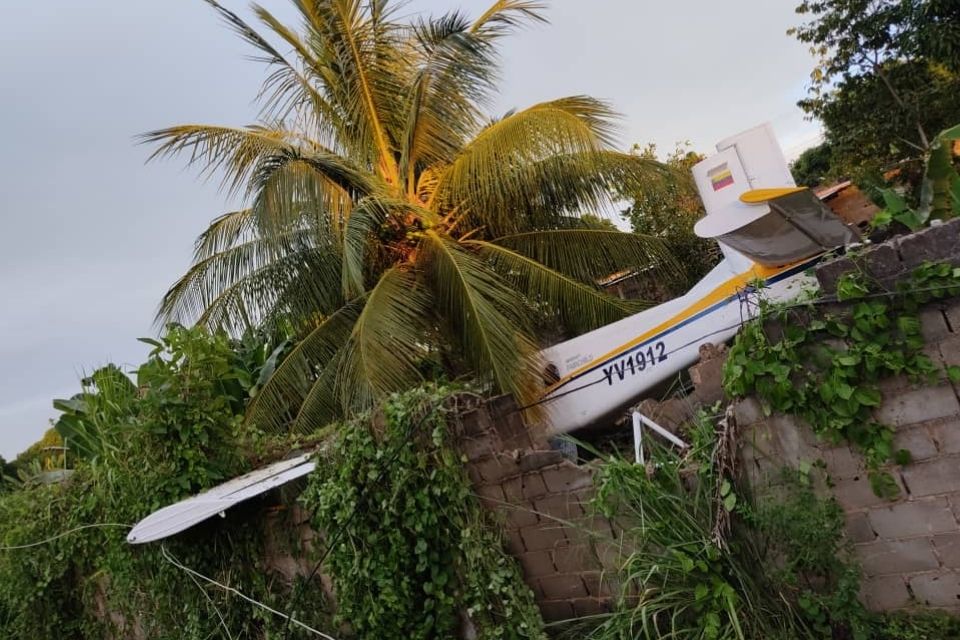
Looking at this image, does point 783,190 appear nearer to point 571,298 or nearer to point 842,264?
point 842,264

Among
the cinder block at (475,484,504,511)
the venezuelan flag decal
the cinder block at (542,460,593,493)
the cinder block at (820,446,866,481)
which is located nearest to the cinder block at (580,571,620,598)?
the cinder block at (542,460,593,493)

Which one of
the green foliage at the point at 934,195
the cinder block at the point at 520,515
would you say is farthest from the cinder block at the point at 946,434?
the cinder block at the point at 520,515

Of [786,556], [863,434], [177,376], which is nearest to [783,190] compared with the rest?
[863,434]

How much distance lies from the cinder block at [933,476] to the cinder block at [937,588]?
0.36 m

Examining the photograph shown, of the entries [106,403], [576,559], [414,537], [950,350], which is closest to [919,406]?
[950,350]

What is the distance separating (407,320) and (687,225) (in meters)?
4.44

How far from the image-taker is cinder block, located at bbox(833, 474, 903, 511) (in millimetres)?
2951

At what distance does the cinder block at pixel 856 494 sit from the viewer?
2.95 meters

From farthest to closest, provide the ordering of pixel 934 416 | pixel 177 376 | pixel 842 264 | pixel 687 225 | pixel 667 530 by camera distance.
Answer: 1. pixel 687 225
2. pixel 177 376
3. pixel 667 530
4. pixel 842 264
5. pixel 934 416

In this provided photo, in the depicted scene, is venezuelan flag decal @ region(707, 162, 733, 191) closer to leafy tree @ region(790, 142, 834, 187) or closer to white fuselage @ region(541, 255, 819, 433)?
white fuselage @ region(541, 255, 819, 433)

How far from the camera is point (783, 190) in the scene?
12.0 ft

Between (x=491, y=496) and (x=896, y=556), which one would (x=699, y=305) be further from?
(x=896, y=556)

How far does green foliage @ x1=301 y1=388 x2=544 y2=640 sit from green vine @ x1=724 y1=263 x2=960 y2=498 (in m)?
1.81

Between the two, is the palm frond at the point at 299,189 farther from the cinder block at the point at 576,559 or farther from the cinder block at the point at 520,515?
the cinder block at the point at 576,559
